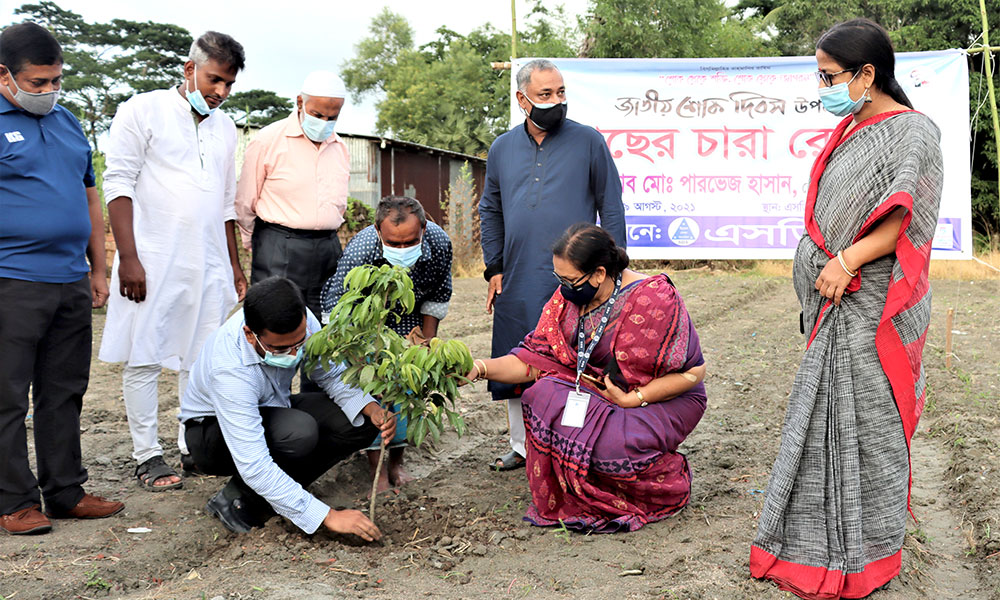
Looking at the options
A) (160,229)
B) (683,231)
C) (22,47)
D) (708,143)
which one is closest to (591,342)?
(160,229)

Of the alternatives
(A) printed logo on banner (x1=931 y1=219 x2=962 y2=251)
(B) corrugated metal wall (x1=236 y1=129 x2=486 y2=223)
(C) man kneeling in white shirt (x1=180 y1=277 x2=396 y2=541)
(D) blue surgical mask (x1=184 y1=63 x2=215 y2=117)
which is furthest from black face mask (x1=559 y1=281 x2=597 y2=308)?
(B) corrugated metal wall (x1=236 y1=129 x2=486 y2=223)

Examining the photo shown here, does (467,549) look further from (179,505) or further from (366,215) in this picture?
(366,215)

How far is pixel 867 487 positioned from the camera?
9.45 ft

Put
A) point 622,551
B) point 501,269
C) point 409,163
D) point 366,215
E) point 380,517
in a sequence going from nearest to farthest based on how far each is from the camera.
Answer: point 622,551
point 380,517
point 501,269
point 366,215
point 409,163

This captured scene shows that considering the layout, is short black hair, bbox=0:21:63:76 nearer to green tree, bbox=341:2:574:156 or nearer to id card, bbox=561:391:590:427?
id card, bbox=561:391:590:427

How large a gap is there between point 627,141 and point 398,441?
6.52 meters

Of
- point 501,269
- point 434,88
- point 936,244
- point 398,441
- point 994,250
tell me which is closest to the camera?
point 398,441

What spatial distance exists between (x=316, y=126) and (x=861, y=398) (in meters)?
2.83

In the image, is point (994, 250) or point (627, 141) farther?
point (994, 250)

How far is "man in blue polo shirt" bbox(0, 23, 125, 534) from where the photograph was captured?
3348 mm

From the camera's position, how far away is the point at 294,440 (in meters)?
3.43

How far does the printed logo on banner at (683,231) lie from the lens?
967cm

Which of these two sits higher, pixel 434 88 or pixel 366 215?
pixel 434 88

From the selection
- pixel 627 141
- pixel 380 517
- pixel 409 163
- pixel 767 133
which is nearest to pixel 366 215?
pixel 409 163
